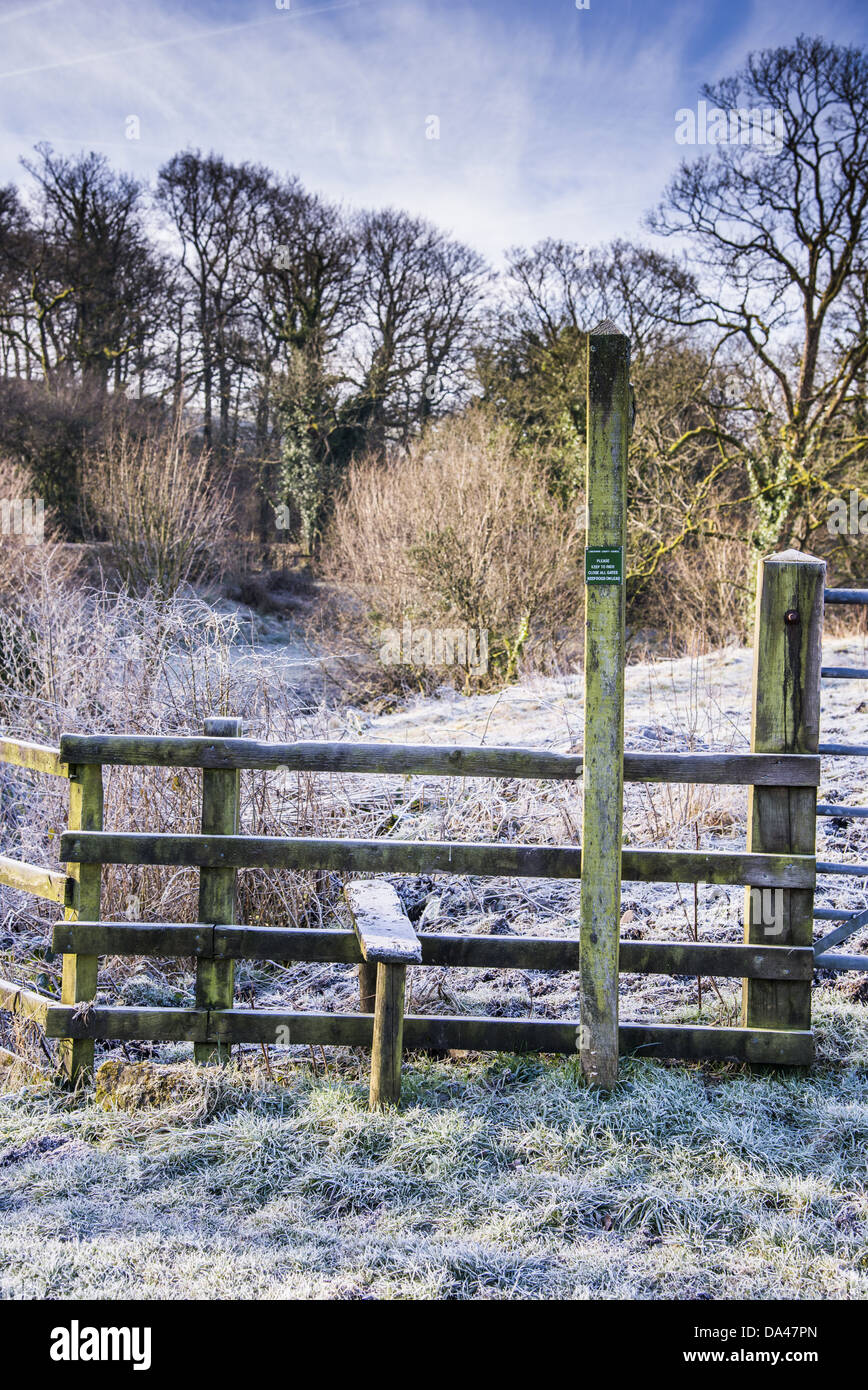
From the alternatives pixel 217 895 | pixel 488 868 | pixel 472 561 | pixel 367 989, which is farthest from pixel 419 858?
pixel 472 561

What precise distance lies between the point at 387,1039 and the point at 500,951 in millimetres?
544

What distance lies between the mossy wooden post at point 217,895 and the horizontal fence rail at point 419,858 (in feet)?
0.21

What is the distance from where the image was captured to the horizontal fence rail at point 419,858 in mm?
3807

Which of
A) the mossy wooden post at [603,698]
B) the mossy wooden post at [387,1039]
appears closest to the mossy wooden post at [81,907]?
the mossy wooden post at [387,1039]

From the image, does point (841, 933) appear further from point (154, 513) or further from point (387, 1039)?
point (154, 513)

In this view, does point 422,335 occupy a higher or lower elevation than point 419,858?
higher

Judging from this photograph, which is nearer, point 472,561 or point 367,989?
point 367,989

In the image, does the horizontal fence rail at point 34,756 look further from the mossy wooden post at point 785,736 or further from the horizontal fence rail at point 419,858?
the mossy wooden post at point 785,736

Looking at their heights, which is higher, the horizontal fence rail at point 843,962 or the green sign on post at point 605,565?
the green sign on post at point 605,565

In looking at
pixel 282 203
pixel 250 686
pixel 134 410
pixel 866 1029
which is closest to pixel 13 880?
pixel 250 686

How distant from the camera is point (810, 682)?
12.6 feet

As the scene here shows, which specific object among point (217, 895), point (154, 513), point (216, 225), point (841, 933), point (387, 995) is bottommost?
point (387, 995)

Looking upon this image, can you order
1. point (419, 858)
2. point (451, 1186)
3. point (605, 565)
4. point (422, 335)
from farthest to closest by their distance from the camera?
point (422, 335)
point (419, 858)
point (605, 565)
point (451, 1186)

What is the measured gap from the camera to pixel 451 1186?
3172 mm
